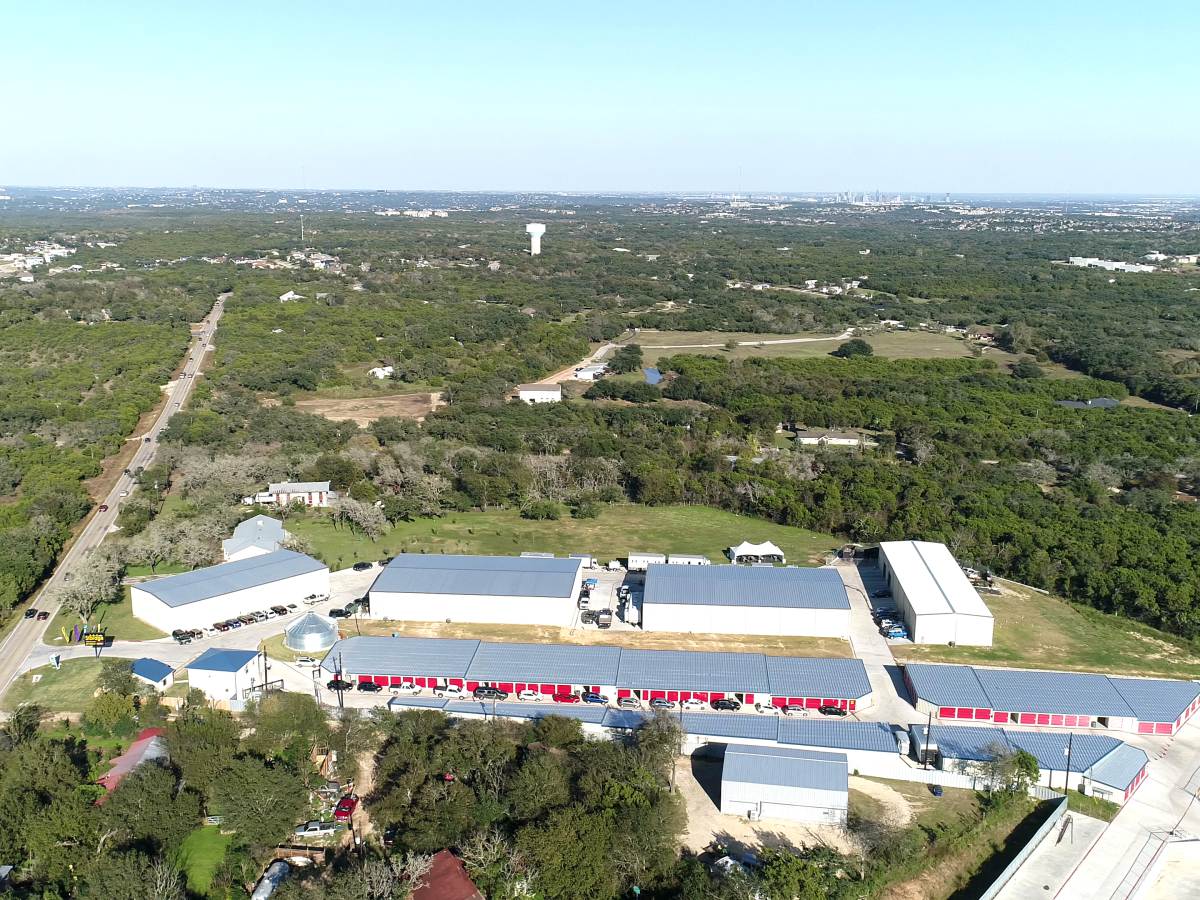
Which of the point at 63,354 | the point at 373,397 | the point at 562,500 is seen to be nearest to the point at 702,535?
the point at 562,500

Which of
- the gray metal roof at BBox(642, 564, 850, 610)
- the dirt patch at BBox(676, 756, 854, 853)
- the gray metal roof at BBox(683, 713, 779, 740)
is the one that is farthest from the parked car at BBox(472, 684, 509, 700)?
the dirt patch at BBox(676, 756, 854, 853)

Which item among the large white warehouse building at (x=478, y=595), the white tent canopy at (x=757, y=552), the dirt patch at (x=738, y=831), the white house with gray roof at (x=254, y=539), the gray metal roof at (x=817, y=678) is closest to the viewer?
the dirt patch at (x=738, y=831)

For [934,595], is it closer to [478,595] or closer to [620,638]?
[620,638]

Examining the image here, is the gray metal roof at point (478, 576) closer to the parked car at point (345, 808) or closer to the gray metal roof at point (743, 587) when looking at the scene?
the gray metal roof at point (743, 587)

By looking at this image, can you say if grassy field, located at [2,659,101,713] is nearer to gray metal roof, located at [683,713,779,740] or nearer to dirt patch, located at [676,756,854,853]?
gray metal roof, located at [683,713,779,740]

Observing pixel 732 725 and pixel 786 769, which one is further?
pixel 732 725

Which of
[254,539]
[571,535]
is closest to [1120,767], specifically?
[571,535]

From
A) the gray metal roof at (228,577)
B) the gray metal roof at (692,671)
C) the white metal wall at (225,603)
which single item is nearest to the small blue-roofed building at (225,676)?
the white metal wall at (225,603)
